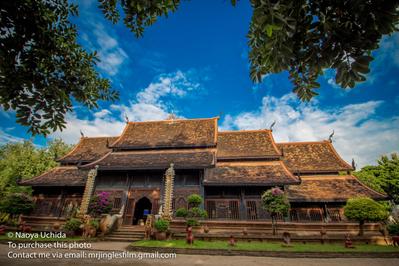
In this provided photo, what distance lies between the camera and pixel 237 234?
437 inches

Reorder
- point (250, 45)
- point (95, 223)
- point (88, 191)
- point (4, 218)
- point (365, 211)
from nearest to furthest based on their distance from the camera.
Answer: point (250, 45)
point (365, 211)
point (95, 223)
point (88, 191)
point (4, 218)

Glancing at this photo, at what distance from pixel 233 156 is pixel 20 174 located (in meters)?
26.2

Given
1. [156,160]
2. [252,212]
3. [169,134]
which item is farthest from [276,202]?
→ [169,134]

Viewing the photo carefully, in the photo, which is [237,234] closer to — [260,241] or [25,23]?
[260,241]

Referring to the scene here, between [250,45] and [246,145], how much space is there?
15.4m

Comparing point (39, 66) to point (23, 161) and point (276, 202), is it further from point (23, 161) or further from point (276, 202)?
point (23, 161)

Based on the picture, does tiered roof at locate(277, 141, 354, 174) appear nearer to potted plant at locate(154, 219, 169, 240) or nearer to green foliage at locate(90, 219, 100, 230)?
potted plant at locate(154, 219, 169, 240)

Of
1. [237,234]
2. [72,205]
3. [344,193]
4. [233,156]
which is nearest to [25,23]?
[237,234]

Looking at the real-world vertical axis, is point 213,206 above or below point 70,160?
below

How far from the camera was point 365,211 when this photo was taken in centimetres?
1026

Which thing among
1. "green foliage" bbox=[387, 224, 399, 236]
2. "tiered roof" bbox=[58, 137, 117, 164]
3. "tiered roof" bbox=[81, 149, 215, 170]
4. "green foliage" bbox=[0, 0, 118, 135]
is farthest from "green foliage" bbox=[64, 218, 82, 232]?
"green foliage" bbox=[387, 224, 399, 236]

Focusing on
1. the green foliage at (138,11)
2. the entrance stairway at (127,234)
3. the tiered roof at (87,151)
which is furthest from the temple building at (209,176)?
the green foliage at (138,11)

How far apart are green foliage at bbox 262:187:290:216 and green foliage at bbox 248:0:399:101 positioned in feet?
30.4

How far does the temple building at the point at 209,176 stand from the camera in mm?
13547
